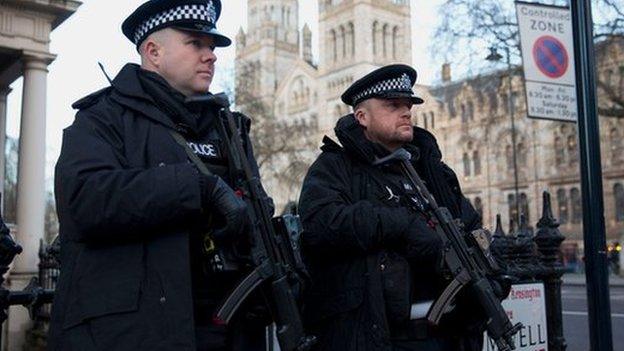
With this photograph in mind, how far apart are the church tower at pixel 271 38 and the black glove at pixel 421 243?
87860 mm

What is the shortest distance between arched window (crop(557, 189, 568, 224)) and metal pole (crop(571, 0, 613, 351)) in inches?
2048

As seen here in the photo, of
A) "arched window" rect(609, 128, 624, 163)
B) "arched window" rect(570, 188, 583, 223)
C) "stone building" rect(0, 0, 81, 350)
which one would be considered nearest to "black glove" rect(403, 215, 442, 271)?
"stone building" rect(0, 0, 81, 350)

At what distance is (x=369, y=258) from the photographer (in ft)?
10.9

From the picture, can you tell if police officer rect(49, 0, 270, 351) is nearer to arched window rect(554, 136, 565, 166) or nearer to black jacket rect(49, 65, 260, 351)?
black jacket rect(49, 65, 260, 351)

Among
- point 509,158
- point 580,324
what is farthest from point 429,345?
point 509,158

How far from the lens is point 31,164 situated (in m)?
13.0

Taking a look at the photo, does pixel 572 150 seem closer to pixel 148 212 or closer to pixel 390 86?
pixel 390 86

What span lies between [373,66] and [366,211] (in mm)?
73559

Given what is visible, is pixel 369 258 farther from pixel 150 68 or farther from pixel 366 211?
pixel 150 68

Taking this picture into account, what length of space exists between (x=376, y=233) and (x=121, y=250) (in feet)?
4.24

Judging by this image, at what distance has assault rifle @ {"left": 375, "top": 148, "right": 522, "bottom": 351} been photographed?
328 centimetres

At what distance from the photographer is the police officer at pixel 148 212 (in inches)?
90.6

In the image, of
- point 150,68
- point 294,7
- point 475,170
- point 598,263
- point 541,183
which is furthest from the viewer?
point 294,7

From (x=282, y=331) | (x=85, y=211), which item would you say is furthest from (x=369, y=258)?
(x=85, y=211)
